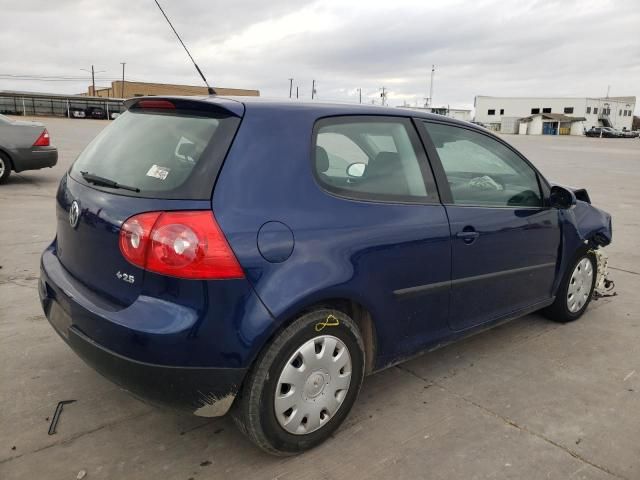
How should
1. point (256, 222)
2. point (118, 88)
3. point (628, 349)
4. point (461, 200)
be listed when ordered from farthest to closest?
point (118, 88) → point (628, 349) → point (461, 200) → point (256, 222)

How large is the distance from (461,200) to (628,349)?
1.79 metres

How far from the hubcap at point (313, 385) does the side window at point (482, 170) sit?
114cm

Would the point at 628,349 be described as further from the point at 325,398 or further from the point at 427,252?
the point at 325,398

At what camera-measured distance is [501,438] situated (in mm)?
2613

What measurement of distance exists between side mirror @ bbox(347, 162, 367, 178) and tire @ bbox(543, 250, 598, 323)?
2056 mm

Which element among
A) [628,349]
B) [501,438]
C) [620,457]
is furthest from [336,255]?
[628,349]

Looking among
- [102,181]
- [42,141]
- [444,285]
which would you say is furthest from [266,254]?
[42,141]

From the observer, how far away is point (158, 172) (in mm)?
2307

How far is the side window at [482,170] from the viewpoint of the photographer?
3.03 metres

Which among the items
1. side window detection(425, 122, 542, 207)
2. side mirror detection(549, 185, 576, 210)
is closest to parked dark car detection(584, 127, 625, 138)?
side mirror detection(549, 185, 576, 210)

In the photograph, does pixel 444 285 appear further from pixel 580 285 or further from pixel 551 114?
pixel 551 114

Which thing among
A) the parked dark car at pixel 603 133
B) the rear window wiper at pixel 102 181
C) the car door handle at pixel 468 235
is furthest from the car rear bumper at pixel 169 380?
the parked dark car at pixel 603 133

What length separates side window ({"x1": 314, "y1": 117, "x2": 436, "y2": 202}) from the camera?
2.54 meters

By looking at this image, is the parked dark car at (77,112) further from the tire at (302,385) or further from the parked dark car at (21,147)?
the tire at (302,385)
